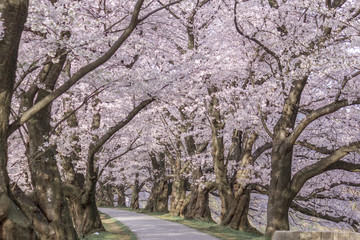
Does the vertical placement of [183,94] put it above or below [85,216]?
above

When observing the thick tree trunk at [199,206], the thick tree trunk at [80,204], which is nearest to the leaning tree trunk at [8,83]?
the thick tree trunk at [80,204]

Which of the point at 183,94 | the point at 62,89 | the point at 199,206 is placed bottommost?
the point at 199,206

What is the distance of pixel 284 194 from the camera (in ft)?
48.2

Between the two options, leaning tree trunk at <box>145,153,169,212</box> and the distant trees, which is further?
leaning tree trunk at <box>145,153,169,212</box>

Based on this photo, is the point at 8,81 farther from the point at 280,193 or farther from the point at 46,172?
the point at 280,193

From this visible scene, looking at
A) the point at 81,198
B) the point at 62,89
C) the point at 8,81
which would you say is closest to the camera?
the point at 8,81

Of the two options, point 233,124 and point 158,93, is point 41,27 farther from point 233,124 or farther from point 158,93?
point 233,124

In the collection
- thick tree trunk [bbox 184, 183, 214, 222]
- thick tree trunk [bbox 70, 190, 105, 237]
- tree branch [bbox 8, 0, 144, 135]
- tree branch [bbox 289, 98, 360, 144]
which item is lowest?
thick tree trunk [bbox 70, 190, 105, 237]

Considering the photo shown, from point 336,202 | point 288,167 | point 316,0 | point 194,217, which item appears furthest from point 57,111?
point 336,202

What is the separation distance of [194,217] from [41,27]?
63.2ft

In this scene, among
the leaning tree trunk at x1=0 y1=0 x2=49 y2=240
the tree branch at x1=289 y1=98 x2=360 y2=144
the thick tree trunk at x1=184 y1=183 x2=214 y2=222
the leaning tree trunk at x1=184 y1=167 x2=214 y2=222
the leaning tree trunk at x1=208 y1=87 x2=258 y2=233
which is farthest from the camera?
the thick tree trunk at x1=184 y1=183 x2=214 y2=222

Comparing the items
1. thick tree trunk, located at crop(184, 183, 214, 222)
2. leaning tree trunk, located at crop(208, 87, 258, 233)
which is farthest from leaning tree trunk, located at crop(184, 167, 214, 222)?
leaning tree trunk, located at crop(208, 87, 258, 233)

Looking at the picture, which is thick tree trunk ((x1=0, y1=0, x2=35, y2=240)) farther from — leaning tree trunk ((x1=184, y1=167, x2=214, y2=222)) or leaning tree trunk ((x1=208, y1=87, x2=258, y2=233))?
leaning tree trunk ((x1=184, y1=167, x2=214, y2=222))

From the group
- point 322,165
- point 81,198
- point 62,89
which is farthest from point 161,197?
point 62,89
